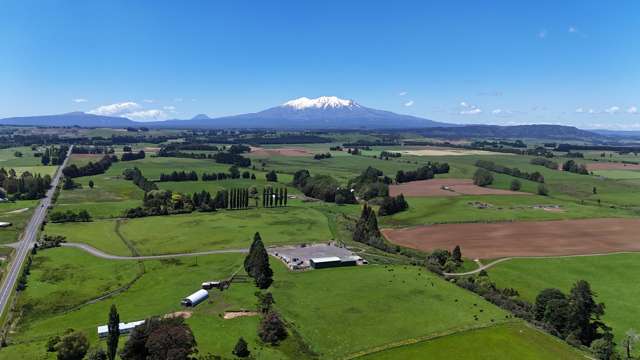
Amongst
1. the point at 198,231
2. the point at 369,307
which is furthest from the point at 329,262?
the point at 198,231

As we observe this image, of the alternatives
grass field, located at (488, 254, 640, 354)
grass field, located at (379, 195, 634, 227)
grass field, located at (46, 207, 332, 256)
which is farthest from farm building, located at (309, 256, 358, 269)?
grass field, located at (379, 195, 634, 227)

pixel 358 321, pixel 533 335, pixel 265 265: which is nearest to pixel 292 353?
pixel 358 321

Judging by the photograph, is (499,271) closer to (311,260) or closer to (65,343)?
(311,260)

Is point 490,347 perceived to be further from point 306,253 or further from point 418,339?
point 306,253

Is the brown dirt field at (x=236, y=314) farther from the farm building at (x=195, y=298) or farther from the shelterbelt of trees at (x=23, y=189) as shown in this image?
the shelterbelt of trees at (x=23, y=189)

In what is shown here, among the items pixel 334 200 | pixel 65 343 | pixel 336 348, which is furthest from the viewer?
pixel 334 200
